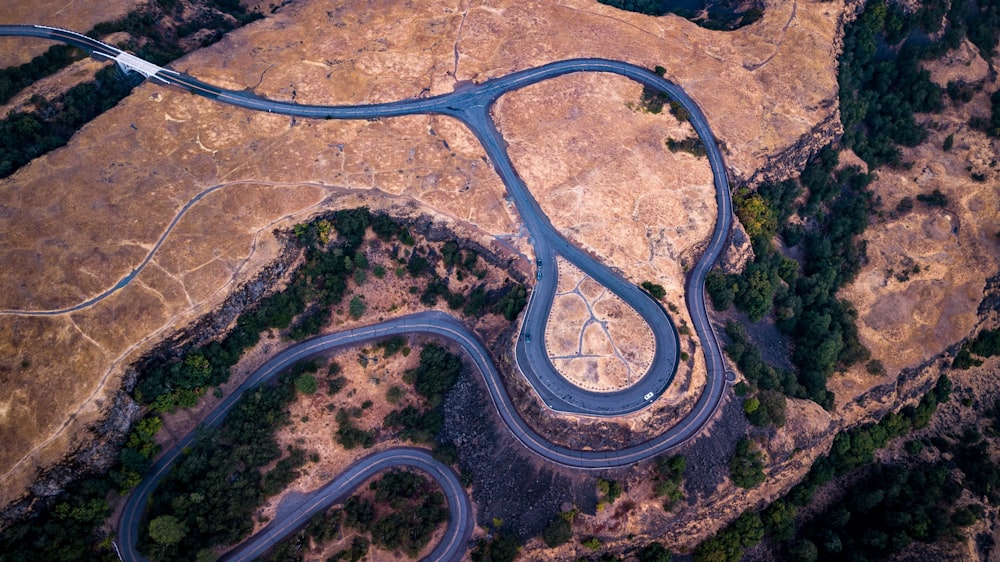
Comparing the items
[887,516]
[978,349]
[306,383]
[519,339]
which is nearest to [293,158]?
[306,383]

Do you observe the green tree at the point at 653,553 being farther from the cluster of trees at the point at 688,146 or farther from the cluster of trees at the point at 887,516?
the cluster of trees at the point at 688,146

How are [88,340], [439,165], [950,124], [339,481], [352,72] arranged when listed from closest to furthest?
[88,340]
[339,481]
[439,165]
[352,72]
[950,124]

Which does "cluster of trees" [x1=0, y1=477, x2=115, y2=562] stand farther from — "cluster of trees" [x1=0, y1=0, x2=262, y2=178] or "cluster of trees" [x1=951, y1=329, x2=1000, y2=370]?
"cluster of trees" [x1=951, y1=329, x2=1000, y2=370]

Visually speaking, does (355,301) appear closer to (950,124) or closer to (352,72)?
(352,72)

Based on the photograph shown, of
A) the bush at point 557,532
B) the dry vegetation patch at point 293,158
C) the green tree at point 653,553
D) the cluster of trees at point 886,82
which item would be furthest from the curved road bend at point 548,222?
the cluster of trees at point 886,82

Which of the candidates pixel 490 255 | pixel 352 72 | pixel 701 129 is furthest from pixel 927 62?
pixel 352 72

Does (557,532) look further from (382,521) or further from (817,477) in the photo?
(817,477)
